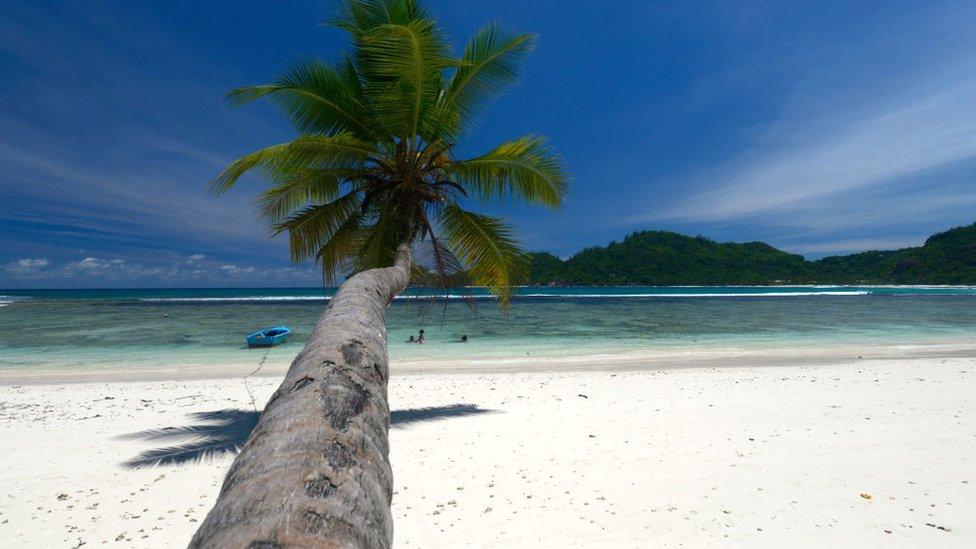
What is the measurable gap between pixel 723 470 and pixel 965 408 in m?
5.39

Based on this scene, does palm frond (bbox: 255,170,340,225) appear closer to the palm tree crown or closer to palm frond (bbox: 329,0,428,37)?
the palm tree crown

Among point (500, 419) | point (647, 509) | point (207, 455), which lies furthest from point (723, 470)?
point (207, 455)

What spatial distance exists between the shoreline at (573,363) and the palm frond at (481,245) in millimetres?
5176

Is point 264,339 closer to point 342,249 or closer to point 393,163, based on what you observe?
point 342,249

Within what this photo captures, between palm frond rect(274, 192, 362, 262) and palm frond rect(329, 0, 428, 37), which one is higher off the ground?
palm frond rect(329, 0, 428, 37)

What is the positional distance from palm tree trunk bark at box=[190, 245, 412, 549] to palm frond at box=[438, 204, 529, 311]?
580cm

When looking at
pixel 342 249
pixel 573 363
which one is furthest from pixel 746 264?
pixel 342 249

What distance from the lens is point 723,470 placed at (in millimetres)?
5129

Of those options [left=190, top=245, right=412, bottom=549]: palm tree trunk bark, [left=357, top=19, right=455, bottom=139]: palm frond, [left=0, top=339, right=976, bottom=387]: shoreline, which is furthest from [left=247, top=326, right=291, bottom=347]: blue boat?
[left=190, top=245, right=412, bottom=549]: palm tree trunk bark

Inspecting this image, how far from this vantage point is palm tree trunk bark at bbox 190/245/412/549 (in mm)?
1040

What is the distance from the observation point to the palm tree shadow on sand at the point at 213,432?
19.2 ft

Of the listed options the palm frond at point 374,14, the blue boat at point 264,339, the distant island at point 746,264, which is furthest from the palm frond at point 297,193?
the distant island at point 746,264

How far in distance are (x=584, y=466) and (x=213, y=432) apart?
5293 millimetres

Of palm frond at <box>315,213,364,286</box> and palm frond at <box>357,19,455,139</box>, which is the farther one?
palm frond at <box>315,213,364,286</box>
